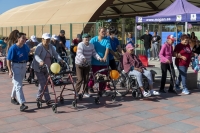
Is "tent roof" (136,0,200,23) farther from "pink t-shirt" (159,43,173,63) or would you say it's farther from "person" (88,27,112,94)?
"person" (88,27,112,94)

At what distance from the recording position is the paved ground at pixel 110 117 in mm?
5695

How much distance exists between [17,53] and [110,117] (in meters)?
2.47

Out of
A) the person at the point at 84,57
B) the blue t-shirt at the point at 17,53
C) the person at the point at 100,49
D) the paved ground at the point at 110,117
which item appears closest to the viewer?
the paved ground at the point at 110,117

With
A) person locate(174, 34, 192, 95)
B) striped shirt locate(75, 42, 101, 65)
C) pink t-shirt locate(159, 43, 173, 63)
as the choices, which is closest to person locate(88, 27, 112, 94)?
striped shirt locate(75, 42, 101, 65)

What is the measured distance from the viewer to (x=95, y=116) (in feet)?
21.3

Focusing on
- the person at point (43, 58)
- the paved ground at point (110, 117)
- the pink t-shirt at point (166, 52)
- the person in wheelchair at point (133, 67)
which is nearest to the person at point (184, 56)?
the pink t-shirt at point (166, 52)

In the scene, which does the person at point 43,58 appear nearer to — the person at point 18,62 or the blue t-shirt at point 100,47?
the person at point 18,62

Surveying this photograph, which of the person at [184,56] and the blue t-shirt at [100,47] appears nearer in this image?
the blue t-shirt at [100,47]

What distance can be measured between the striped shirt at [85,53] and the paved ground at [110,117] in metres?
1.05

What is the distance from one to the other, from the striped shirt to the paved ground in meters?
1.05

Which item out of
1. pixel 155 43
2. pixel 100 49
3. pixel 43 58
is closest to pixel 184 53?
pixel 100 49

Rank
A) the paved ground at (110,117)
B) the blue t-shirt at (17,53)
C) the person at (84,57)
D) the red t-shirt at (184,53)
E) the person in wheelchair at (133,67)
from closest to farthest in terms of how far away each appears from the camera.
Answer: the paved ground at (110,117) < the blue t-shirt at (17,53) < the person at (84,57) < the person in wheelchair at (133,67) < the red t-shirt at (184,53)

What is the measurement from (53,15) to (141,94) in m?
18.0

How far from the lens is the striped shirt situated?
755 centimetres
